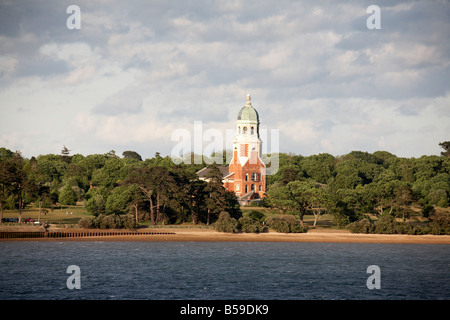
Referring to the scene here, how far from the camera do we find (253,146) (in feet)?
455

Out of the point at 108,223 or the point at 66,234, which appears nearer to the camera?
the point at 66,234

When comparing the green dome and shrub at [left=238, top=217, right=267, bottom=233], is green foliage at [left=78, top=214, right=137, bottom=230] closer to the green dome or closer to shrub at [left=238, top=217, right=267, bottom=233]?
shrub at [left=238, top=217, right=267, bottom=233]

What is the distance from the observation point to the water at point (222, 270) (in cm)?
5541

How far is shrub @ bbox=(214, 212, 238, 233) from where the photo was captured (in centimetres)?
9625

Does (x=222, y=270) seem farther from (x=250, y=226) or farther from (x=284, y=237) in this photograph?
(x=250, y=226)

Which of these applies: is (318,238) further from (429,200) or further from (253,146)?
(253,146)

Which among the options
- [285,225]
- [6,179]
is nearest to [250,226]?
[285,225]

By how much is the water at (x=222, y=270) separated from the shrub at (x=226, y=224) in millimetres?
4721

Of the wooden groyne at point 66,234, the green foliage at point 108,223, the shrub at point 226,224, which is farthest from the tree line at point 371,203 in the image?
the green foliage at point 108,223

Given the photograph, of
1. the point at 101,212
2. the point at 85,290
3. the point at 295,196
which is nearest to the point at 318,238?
the point at 295,196

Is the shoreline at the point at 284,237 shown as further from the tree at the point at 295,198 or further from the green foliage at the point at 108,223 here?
the tree at the point at 295,198

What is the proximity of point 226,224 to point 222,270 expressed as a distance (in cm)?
3001

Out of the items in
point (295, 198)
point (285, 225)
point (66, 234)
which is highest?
point (295, 198)

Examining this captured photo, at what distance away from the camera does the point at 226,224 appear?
96875 millimetres
